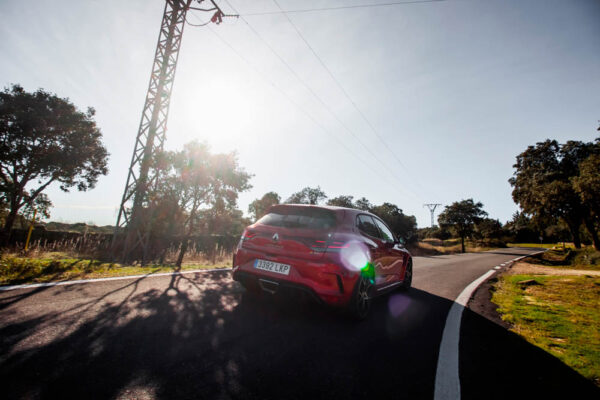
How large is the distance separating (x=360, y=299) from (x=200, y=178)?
21184mm

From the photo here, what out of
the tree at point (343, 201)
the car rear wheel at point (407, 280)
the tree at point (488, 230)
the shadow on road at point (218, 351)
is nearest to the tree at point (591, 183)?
the car rear wheel at point (407, 280)

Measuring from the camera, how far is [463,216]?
49.6m

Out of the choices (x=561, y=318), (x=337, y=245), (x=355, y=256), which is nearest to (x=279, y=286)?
(x=337, y=245)

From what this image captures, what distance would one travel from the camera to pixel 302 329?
286cm

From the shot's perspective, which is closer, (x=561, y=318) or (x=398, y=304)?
(x=561, y=318)

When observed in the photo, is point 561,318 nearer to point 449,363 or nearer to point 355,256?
point 449,363

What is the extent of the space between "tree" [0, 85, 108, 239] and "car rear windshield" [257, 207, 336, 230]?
19.8 meters

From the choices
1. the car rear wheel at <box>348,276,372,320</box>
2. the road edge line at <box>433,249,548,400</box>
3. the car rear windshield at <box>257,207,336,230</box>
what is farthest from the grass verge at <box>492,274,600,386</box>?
the car rear windshield at <box>257,207,336,230</box>

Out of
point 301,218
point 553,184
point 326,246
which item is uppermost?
point 553,184

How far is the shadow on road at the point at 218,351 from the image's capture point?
162 cm

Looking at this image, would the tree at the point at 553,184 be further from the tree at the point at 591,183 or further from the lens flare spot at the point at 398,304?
the lens flare spot at the point at 398,304

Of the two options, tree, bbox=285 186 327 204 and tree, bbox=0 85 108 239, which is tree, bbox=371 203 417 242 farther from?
tree, bbox=0 85 108 239

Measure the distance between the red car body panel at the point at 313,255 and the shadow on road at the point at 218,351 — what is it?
0.42 m

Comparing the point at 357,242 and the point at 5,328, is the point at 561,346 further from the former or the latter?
the point at 5,328
